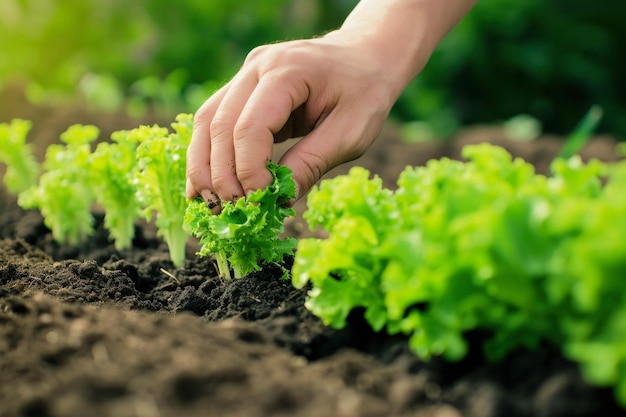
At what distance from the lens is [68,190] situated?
4.48m

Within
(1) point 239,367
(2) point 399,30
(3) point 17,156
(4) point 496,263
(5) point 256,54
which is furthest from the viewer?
(3) point 17,156

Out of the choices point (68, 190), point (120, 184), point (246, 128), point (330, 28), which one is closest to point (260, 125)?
point (246, 128)

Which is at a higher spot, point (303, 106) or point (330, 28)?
point (330, 28)

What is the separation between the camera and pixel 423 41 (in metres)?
3.88

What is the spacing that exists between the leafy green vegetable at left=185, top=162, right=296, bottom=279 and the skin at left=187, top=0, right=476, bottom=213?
6 centimetres

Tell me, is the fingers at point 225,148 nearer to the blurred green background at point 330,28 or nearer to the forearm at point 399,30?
the forearm at point 399,30

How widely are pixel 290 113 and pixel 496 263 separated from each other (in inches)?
56.4

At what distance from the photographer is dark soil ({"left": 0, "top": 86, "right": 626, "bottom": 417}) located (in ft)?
6.54

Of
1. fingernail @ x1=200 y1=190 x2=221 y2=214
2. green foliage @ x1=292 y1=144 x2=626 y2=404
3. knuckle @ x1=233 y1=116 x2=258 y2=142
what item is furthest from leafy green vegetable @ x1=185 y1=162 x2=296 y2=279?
green foliage @ x1=292 y1=144 x2=626 y2=404

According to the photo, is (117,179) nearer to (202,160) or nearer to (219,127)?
(202,160)

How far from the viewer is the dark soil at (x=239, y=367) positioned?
6.54 feet

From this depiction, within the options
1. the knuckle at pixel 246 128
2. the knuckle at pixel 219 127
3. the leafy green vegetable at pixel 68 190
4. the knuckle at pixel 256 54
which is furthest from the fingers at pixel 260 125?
the leafy green vegetable at pixel 68 190

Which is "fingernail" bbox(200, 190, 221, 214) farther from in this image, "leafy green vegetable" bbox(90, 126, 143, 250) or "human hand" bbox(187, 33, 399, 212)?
"leafy green vegetable" bbox(90, 126, 143, 250)

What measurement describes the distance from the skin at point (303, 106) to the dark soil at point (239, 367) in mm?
480
